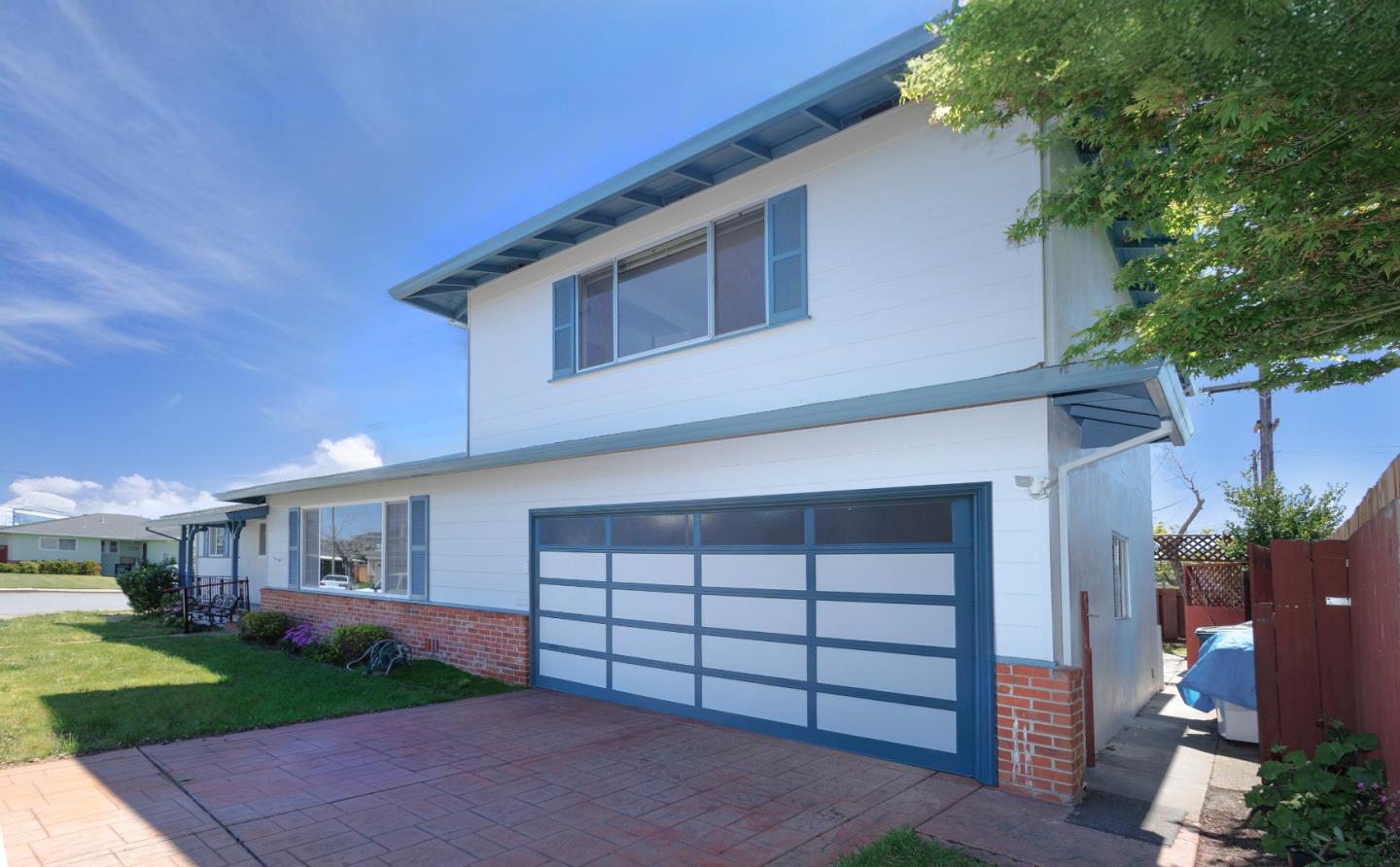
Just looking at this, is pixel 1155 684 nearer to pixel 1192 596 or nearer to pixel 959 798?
pixel 1192 596

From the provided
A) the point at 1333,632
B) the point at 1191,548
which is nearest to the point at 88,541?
the point at 1191,548

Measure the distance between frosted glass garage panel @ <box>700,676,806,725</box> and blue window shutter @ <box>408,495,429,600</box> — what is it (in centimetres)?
586

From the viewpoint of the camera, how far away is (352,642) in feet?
39.1

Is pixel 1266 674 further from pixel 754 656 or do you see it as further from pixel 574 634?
pixel 574 634

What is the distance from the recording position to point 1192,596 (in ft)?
43.4

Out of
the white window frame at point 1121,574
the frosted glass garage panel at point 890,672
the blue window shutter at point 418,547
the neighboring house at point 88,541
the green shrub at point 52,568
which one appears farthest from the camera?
the neighboring house at point 88,541

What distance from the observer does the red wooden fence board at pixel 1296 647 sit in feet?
20.4

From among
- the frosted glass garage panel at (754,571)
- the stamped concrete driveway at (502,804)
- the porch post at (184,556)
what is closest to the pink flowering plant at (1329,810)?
the stamped concrete driveway at (502,804)

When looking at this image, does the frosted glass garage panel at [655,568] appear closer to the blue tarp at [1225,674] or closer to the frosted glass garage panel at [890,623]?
the frosted glass garage panel at [890,623]

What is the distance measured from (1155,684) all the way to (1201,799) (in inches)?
207

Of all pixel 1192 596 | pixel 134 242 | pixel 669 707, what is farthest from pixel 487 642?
pixel 134 242

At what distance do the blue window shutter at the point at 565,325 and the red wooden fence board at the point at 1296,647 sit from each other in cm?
775

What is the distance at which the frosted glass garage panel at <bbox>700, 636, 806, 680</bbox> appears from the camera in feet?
24.9

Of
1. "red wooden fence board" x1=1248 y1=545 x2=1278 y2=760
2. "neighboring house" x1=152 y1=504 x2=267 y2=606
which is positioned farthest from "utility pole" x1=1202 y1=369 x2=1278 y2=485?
"neighboring house" x1=152 y1=504 x2=267 y2=606
